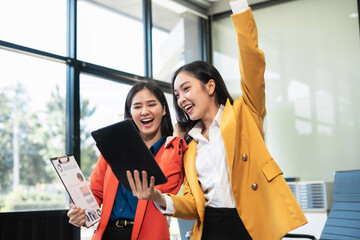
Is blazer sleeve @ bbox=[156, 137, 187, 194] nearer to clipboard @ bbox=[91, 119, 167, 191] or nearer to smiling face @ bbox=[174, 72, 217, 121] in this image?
smiling face @ bbox=[174, 72, 217, 121]

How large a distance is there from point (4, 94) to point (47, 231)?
221 cm

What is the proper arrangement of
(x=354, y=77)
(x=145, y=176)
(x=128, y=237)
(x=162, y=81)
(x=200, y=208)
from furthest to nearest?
(x=162, y=81)
(x=354, y=77)
(x=128, y=237)
(x=200, y=208)
(x=145, y=176)

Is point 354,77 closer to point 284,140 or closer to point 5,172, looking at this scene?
point 284,140

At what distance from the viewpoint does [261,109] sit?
1528mm

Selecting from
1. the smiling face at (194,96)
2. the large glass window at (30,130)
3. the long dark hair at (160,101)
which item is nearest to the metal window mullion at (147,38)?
the large glass window at (30,130)

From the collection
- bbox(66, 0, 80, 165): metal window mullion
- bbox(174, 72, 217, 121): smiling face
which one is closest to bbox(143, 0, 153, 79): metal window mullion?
bbox(66, 0, 80, 165): metal window mullion

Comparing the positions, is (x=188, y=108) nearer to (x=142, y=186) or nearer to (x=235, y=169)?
(x=235, y=169)

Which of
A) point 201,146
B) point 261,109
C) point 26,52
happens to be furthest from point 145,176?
point 26,52

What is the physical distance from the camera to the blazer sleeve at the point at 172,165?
4.95 ft

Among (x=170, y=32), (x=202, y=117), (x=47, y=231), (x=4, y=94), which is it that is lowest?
(x=47, y=231)

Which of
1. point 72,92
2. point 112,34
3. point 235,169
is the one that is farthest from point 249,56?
point 112,34

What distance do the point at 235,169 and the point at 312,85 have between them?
4.37 metres

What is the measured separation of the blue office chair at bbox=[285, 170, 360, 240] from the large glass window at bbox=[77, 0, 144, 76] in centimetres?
285

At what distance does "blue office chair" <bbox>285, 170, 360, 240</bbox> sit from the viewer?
291cm
